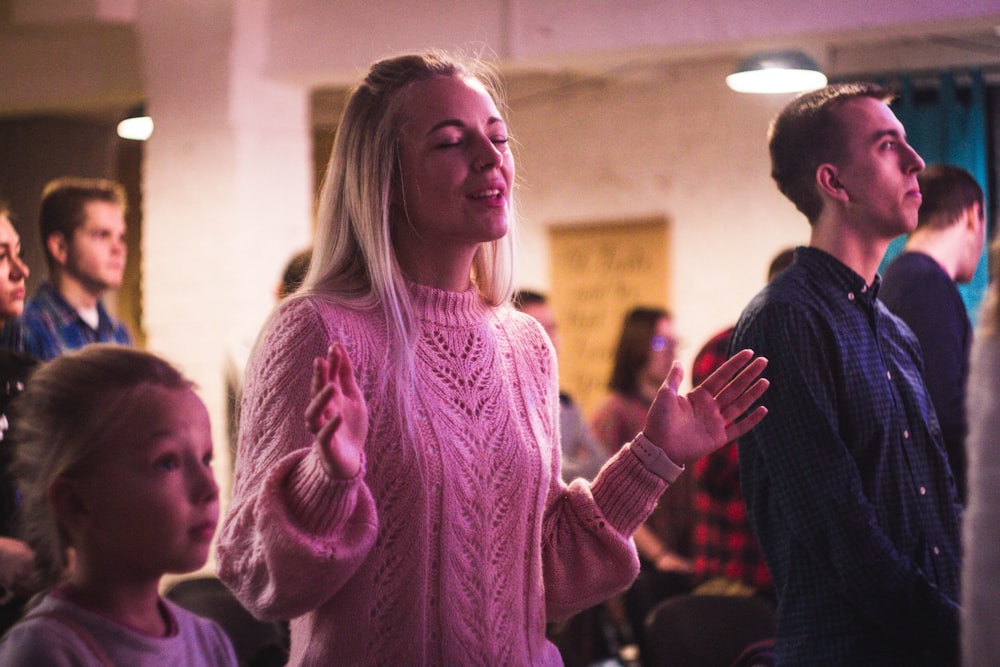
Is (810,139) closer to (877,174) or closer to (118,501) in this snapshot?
(877,174)

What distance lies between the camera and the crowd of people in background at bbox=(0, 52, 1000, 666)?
145 cm

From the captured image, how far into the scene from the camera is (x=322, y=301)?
61.3 inches

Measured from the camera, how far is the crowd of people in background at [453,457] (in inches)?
56.9

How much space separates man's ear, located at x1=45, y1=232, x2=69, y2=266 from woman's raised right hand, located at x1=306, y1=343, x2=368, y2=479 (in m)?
2.36

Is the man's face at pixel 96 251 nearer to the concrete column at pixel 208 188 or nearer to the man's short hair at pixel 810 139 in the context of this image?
the concrete column at pixel 208 188

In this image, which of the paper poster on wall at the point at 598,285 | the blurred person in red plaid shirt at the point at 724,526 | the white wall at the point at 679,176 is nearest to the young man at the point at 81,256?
the blurred person in red plaid shirt at the point at 724,526

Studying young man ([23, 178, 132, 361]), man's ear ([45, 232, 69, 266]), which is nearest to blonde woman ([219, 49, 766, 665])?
young man ([23, 178, 132, 361])

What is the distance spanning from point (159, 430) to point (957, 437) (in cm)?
189

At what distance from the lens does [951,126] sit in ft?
16.8

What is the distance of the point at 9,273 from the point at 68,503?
3.69ft

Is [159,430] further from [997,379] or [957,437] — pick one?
[957,437]

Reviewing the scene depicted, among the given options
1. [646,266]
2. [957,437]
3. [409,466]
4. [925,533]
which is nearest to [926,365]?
[957,437]

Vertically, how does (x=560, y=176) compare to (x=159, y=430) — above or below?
above

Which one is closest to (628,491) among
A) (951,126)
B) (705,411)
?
(705,411)
